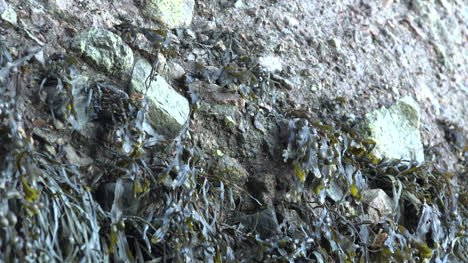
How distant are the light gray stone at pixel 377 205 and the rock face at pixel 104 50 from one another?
1147 millimetres

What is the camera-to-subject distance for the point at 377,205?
7.47ft

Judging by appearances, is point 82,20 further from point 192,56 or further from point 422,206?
point 422,206

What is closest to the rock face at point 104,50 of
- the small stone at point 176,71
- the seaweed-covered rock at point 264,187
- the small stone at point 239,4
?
the small stone at point 176,71

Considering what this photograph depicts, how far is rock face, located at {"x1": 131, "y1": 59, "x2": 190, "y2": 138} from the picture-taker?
195cm

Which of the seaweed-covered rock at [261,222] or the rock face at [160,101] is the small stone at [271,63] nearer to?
the rock face at [160,101]

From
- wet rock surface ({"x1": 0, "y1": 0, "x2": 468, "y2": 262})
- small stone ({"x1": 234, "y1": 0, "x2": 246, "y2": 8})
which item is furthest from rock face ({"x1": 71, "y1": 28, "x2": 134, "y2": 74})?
small stone ({"x1": 234, "y1": 0, "x2": 246, "y2": 8})

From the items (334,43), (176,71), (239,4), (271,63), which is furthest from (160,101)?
(334,43)

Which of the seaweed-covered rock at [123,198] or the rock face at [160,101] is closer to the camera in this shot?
the seaweed-covered rock at [123,198]

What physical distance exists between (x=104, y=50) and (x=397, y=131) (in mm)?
1516

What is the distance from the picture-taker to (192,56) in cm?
230

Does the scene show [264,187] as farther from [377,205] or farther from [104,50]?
[104,50]

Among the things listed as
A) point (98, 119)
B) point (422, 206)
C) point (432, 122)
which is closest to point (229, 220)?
point (98, 119)

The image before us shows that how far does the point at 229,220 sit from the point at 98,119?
0.61m

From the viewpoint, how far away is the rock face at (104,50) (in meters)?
Answer: 1.93
